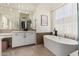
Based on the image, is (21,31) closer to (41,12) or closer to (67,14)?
(41,12)

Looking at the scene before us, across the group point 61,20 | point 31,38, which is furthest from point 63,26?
point 31,38

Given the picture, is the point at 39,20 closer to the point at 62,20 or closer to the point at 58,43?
the point at 62,20

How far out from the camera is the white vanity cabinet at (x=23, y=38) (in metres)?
2.23

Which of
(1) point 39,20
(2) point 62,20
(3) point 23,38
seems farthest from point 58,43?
(3) point 23,38

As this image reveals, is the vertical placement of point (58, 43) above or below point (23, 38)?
below

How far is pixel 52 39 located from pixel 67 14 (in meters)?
0.71

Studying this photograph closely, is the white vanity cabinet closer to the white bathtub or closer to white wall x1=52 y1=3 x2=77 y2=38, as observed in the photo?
the white bathtub

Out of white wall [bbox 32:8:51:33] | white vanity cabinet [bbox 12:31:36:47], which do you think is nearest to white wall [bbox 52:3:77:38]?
white wall [bbox 32:8:51:33]

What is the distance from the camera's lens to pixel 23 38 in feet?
8.10

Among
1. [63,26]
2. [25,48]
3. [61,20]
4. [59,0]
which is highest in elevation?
[59,0]

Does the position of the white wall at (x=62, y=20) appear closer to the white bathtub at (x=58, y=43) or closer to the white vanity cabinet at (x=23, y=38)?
the white bathtub at (x=58, y=43)

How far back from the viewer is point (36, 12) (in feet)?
7.34

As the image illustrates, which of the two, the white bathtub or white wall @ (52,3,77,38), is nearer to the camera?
the white bathtub

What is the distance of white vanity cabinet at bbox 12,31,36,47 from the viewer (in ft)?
7.33
